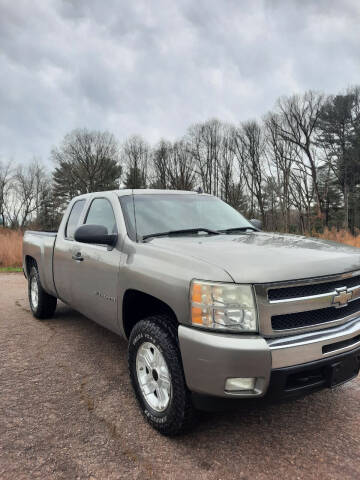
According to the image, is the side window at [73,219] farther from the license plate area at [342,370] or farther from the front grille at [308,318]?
the license plate area at [342,370]

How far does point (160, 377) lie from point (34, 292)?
12.6ft

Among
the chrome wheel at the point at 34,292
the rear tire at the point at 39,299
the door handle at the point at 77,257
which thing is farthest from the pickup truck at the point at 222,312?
the chrome wheel at the point at 34,292

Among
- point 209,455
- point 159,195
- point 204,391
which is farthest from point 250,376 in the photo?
point 159,195

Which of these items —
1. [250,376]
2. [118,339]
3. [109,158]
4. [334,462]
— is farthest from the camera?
[109,158]

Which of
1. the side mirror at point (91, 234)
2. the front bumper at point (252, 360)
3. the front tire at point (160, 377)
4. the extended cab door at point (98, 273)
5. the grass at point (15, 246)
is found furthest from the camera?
the grass at point (15, 246)

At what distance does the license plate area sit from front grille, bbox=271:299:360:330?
271 millimetres

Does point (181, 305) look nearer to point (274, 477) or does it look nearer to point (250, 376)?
point (250, 376)

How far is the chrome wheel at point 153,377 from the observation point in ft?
8.04

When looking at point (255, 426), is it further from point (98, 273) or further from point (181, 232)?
point (98, 273)

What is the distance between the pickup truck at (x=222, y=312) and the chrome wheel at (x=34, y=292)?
8.74 ft

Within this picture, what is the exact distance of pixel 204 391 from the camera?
6.93 ft

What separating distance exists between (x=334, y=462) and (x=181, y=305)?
1.36 metres

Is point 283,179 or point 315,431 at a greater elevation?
point 283,179

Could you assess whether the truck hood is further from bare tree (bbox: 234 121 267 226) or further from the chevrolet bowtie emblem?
bare tree (bbox: 234 121 267 226)
